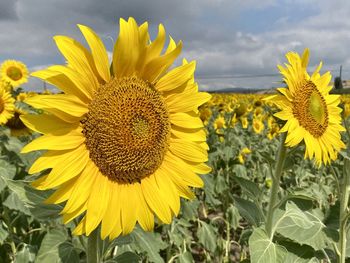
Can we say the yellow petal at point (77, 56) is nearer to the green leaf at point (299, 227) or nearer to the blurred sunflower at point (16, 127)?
the green leaf at point (299, 227)

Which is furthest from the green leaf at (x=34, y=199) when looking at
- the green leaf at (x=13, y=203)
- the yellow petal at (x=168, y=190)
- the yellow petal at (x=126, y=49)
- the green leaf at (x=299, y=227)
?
the green leaf at (x=13, y=203)

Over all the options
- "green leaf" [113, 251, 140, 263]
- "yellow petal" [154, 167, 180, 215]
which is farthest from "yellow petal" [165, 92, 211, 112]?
"green leaf" [113, 251, 140, 263]

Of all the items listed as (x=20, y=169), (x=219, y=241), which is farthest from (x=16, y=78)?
(x=219, y=241)

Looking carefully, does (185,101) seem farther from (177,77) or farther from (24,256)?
(24,256)

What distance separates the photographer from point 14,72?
6.36 metres

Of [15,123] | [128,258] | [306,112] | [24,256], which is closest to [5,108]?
[15,123]

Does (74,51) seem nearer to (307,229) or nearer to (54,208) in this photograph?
(54,208)

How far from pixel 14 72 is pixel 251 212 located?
16.8 feet

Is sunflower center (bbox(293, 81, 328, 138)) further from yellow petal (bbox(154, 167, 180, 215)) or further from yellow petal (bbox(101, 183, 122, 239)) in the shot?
yellow petal (bbox(101, 183, 122, 239))

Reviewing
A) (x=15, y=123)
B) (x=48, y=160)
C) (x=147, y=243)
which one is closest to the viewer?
(x=48, y=160)

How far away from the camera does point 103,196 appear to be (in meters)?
1.40

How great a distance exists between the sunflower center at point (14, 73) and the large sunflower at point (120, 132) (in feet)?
17.5

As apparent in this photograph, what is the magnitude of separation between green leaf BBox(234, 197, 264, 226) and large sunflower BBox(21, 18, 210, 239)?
2.55 ft

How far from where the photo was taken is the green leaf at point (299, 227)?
2178mm
